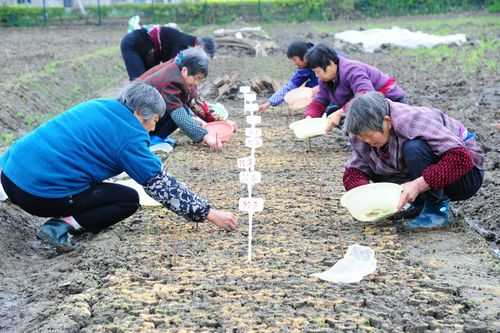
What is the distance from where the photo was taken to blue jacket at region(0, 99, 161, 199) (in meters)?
4.95

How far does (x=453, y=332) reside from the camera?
11.6 ft

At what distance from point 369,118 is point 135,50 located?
5068mm

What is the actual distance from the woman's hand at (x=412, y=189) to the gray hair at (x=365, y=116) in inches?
15.6

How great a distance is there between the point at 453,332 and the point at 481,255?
1.42 m

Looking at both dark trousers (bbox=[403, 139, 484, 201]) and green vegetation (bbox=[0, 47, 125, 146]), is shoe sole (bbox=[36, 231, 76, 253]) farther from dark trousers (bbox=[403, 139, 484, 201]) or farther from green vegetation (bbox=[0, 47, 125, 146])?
green vegetation (bbox=[0, 47, 125, 146])

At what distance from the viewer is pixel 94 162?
201 inches

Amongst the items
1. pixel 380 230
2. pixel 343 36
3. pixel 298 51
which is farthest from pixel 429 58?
pixel 380 230

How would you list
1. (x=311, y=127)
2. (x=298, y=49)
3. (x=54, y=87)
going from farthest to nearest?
(x=54, y=87) → (x=298, y=49) → (x=311, y=127)

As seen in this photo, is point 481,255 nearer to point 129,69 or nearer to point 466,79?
point 129,69

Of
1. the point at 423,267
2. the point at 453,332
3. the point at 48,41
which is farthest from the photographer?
the point at 48,41

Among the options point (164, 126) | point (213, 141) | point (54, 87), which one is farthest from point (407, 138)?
point (54, 87)

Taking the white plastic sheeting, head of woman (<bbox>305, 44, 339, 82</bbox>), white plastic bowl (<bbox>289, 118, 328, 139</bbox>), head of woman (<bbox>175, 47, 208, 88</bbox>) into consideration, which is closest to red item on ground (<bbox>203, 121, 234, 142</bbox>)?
white plastic bowl (<bbox>289, 118, 328, 139</bbox>)

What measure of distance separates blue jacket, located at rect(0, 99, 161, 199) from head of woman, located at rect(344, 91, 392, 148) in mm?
1196

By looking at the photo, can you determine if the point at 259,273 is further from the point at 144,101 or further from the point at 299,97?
the point at 299,97
